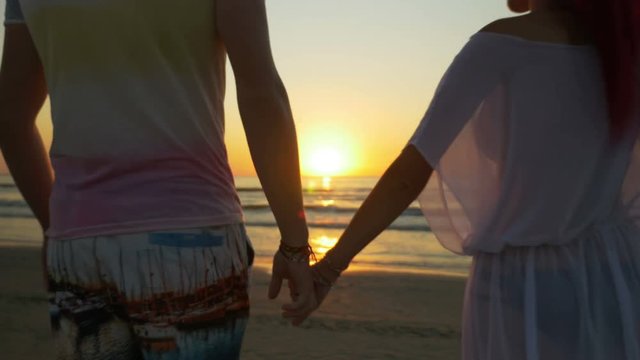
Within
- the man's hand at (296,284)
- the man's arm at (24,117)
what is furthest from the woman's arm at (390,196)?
the man's arm at (24,117)

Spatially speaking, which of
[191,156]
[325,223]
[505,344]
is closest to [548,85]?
[505,344]

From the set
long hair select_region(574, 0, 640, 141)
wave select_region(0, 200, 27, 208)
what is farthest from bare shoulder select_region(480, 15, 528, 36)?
wave select_region(0, 200, 27, 208)

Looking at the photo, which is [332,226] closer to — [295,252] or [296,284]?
[296,284]

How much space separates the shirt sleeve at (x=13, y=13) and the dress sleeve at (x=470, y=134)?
1022 millimetres

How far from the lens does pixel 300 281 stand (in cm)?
184

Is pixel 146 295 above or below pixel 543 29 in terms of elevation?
below

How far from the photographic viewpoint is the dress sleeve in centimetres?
158

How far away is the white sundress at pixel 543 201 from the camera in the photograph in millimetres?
1564

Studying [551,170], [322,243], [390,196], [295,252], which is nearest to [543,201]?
[551,170]

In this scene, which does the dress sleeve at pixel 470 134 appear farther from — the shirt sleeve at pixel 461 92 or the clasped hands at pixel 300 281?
the clasped hands at pixel 300 281

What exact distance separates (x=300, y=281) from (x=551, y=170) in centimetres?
76

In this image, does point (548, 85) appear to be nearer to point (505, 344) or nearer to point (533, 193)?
point (533, 193)

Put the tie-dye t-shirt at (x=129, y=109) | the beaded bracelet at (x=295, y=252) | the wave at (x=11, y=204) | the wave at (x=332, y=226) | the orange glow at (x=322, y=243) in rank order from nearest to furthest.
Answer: the tie-dye t-shirt at (x=129, y=109) < the beaded bracelet at (x=295, y=252) < the orange glow at (x=322, y=243) < the wave at (x=332, y=226) < the wave at (x=11, y=204)

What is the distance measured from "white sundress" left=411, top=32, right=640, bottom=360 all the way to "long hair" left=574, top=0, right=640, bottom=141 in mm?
27
